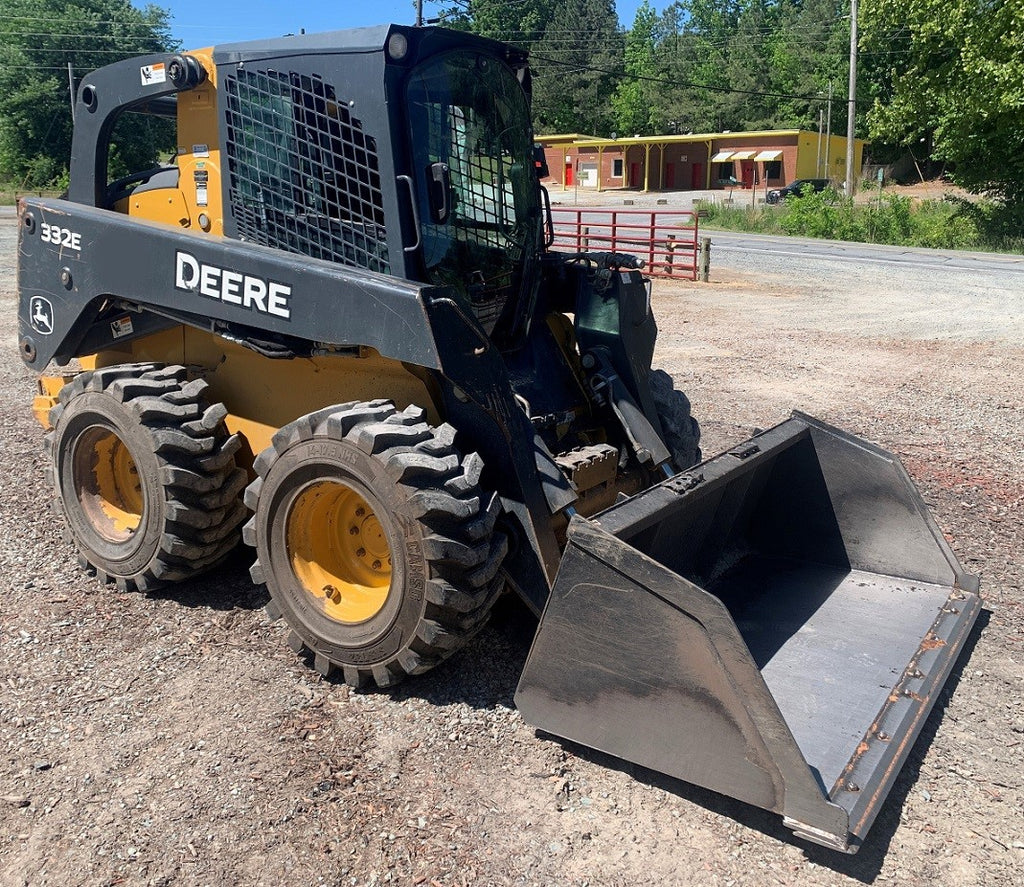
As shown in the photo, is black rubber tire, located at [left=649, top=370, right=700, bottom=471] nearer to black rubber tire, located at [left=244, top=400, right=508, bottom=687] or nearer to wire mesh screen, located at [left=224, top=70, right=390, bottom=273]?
black rubber tire, located at [left=244, top=400, right=508, bottom=687]

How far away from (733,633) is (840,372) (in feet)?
25.5

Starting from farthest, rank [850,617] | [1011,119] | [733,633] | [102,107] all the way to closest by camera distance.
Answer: [1011,119] → [102,107] → [850,617] → [733,633]

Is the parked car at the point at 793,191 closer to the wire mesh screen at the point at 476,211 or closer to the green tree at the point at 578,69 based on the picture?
the green tree at the point at 578,69

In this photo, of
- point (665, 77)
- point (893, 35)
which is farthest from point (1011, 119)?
point (665, 77)

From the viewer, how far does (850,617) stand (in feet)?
14.6

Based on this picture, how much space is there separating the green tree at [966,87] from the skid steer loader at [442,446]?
23.6m

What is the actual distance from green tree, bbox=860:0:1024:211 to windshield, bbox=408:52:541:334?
23.6m

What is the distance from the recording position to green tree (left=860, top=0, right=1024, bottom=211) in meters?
24.4

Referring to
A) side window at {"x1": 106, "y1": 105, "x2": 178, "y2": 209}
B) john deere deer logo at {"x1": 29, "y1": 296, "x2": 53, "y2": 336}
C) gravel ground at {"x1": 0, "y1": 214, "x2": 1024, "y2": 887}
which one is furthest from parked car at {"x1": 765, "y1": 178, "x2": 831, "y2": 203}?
john deere deer logo at {"x1": 29, "y1": 296, "x2": 53, "y2": 336}

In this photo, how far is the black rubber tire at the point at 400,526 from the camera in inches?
144

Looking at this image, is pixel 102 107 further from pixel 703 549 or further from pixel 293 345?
pixel 703 549

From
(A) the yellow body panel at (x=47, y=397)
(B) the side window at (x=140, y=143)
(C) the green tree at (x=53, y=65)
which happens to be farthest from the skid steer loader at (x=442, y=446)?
(C) the green tree at (x=53, y=65)

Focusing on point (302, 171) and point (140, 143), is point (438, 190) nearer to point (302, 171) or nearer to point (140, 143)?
point (302, 171)

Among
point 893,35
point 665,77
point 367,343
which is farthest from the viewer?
point 665,77
